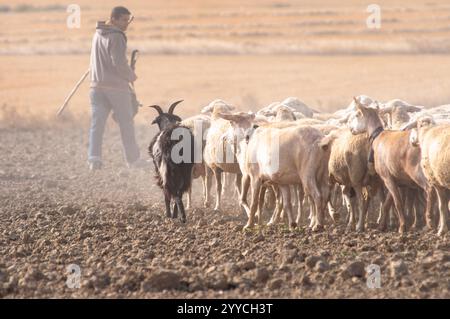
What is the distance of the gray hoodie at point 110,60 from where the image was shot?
22562 millimetres

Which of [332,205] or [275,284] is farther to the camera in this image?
[332,205]

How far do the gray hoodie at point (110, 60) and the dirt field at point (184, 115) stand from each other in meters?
1.67

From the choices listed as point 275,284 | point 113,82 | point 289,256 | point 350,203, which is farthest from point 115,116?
point 275,284

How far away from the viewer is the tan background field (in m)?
37.9

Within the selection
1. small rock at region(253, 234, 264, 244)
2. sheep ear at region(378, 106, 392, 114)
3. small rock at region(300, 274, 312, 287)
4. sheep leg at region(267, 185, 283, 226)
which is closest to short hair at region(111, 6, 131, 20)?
sheep ear at region(378, 106, 392, 114)

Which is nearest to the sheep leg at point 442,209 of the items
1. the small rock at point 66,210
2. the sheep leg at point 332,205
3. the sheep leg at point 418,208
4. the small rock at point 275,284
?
the sheep leg at point 418,208

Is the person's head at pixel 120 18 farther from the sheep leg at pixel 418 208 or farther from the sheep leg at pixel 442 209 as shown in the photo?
the sheep leg at pixel 442 209

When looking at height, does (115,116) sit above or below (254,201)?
below

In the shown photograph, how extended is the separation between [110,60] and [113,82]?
413 millimetres

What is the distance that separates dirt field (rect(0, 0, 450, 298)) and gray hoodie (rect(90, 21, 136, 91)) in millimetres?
1668

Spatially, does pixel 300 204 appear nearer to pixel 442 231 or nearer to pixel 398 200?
pixel 398 200

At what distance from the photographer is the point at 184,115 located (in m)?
34.1

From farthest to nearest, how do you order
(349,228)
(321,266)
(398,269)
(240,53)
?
(240,53) → (349,228) → (321,266) → (398,269)

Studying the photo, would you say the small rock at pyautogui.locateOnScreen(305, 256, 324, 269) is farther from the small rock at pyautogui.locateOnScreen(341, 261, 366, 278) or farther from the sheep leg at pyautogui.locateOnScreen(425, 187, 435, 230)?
the sheep leg at pyautogui.locateOnScreen(425, 187, 435, 230)
